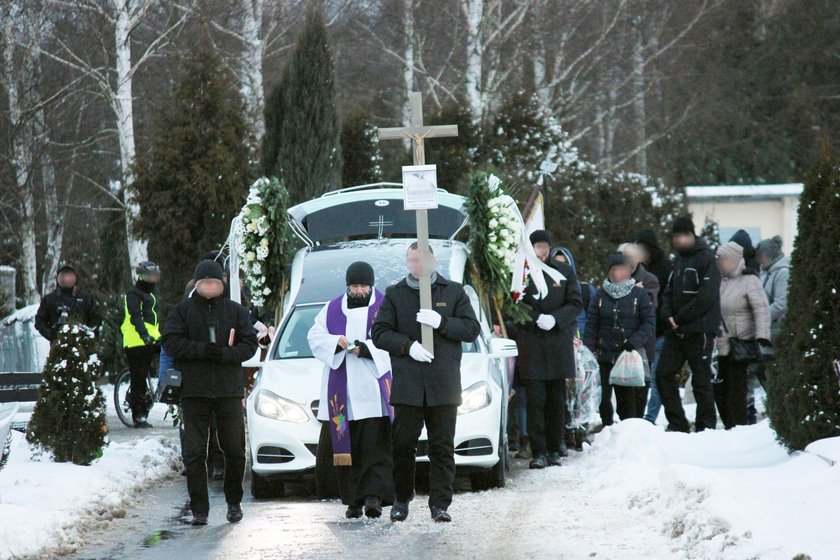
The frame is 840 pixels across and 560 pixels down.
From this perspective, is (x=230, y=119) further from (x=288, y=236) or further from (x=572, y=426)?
(x=572, y=426)

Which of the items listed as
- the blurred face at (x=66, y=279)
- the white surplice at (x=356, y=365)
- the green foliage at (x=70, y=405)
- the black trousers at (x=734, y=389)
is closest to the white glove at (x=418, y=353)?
the white surplice at (x=356, y=365)

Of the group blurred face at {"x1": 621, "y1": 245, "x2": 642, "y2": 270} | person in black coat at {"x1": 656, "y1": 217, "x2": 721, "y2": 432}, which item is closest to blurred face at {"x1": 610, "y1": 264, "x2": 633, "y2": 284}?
blurred face at {"x1": 621, "y1": 245, "x2": 642, "y2": 270}

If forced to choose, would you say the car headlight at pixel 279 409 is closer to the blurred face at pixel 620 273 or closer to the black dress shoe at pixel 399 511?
the black dress shoe at pixel 399 511

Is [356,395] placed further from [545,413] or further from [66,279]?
[66,279]

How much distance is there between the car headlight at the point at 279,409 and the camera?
11.1m

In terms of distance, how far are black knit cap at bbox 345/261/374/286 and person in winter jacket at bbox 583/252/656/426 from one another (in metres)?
4.46

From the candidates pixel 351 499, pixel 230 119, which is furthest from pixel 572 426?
pixel 230 119

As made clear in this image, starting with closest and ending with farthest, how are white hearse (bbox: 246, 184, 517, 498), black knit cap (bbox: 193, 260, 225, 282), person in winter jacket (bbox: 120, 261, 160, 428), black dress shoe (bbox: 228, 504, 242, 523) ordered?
black dress shoe (bbox: 228, 504, 242, 523) → black knit cap (bbox: 193, 260, 225, 282) → white hearse (bbox: 246, 184, 517, 498) → person in winter jacket (bbox: 120, 261, 160, 428)

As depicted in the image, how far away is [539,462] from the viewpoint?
499 inches

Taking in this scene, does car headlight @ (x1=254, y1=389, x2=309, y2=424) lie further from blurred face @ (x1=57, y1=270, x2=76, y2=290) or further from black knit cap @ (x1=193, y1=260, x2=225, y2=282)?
blurred face @ (x1=57, y1=270, x2=76, y2=290)

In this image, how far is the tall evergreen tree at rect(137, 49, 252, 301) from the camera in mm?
19938

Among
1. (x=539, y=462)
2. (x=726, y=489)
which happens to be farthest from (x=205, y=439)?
(x=539, y=462)

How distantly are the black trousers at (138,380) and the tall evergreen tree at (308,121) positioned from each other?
8072 mm

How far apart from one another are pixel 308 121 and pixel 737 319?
12356 mm
